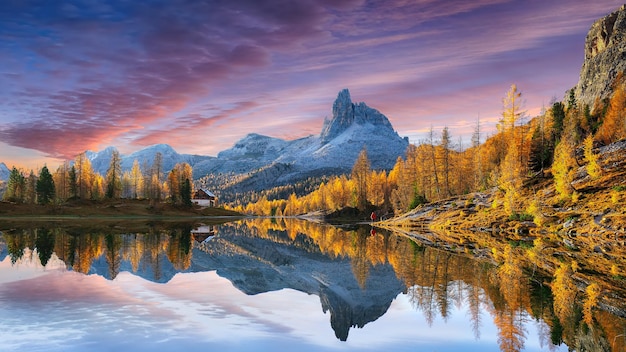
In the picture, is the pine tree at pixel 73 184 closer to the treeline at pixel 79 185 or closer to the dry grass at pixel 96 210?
the treeline at pixel 79 185

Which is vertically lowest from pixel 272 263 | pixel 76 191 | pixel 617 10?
pixel 272 263

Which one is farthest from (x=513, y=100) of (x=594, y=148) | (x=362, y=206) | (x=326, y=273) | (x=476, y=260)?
(x=326, y=273)

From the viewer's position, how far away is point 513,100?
84062 mm

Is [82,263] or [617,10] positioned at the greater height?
[617,10]

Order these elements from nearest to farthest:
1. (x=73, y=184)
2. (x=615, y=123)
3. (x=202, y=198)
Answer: (x=615, y=123), (x=73, y=184), (x=202, y=198)

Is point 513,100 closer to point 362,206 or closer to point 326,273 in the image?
point 362,206

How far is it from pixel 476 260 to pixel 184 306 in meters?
20.4

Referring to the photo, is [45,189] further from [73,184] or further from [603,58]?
[603,58]

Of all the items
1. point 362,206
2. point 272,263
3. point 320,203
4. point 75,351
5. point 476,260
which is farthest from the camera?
point 320,203

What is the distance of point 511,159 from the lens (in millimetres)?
71188

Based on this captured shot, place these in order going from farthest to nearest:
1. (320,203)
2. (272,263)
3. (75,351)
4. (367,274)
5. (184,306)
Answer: (320,203) < (272,263) < (367,274) < (184,306) < (75,351)

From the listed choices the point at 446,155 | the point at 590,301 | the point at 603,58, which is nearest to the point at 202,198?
the point at 446,155

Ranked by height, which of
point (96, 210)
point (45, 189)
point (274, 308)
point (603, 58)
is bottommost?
point (274, 308)

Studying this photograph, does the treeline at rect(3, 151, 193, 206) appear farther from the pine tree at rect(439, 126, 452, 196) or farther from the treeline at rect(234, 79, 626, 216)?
the pine tree at rect(439, 126, 452, 196)
